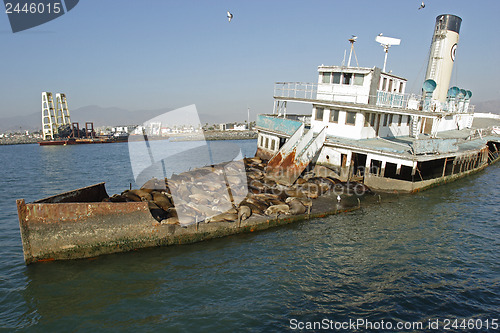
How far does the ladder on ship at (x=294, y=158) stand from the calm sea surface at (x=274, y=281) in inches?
235

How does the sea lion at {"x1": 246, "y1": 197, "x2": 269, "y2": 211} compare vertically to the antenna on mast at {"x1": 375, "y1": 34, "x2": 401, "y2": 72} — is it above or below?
below

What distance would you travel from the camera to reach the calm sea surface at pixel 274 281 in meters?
10.7

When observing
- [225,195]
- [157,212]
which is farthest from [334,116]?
[157,212]

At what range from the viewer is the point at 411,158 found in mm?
23391

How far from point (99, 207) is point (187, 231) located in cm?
451

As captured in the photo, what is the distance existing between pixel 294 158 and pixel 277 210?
23.6ft

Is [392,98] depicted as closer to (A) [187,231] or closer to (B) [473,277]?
(B) [473,277]

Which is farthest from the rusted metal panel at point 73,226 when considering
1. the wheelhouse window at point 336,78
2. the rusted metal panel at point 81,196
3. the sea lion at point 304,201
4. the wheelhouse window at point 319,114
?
the wheelhouse window at point 336,78

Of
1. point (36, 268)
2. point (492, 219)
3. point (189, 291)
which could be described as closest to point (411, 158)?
point (492, 219)

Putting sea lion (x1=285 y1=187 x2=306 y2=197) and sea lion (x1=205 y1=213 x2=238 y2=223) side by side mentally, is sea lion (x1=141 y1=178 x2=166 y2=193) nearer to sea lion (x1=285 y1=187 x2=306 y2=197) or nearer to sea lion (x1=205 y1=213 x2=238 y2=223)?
sea lion (x1=205 y1=213 x2=238 y2=223)

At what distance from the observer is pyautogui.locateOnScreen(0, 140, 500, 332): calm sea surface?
10727 mm

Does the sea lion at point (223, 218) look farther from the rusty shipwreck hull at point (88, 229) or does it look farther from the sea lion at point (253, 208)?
the sea lion at point (253, 208)

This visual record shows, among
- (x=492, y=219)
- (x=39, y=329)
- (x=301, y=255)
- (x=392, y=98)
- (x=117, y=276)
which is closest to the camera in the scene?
(x=39, y=329)

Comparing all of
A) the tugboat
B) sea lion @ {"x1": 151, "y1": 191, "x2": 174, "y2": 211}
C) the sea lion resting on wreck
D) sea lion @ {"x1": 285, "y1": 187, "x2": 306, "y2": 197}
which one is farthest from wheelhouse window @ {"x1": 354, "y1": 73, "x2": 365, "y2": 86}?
sea lion @ {"x1": 151, "y1": 191, "x2": 174, "y2": 211}
